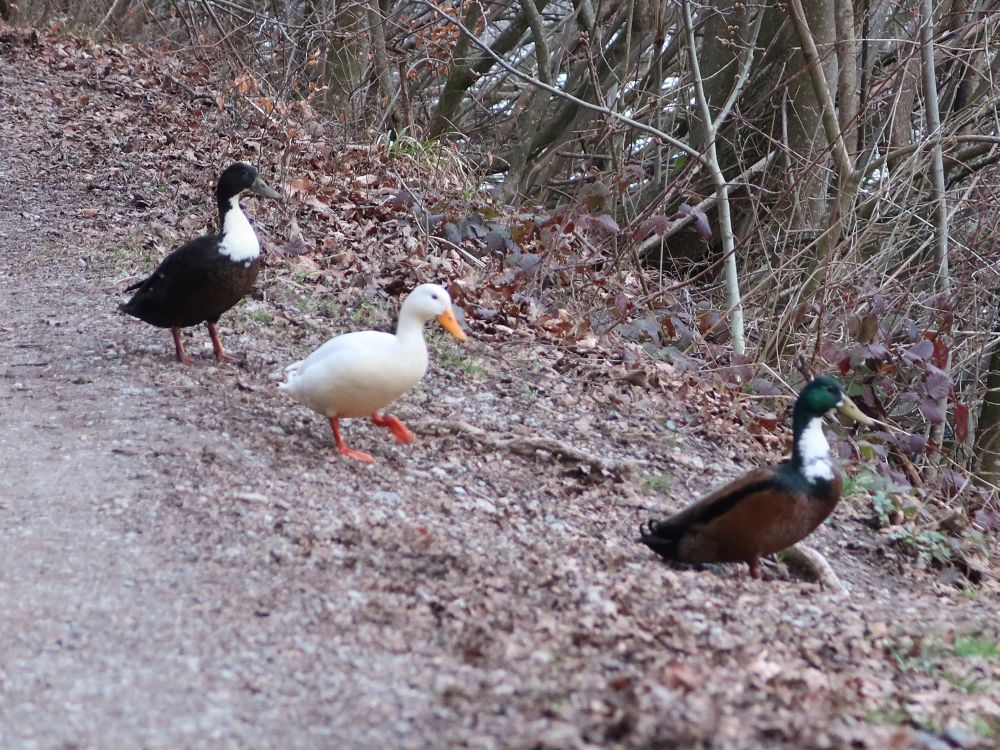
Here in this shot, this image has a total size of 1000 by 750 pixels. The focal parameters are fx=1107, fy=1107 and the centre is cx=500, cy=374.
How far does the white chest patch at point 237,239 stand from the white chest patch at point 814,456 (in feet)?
10.3

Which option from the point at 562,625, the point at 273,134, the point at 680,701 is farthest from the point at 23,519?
the point at 273,134

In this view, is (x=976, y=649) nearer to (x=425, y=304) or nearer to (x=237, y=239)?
(x=425, y=304)

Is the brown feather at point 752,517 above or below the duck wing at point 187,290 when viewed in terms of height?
above

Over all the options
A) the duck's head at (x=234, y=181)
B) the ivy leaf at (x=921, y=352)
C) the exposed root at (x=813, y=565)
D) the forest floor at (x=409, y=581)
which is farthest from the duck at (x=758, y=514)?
the duck's head at (x=234, y=181)

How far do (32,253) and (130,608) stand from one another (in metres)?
5.68

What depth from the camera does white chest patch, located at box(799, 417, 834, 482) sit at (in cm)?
452

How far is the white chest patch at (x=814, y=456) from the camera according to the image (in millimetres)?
4516

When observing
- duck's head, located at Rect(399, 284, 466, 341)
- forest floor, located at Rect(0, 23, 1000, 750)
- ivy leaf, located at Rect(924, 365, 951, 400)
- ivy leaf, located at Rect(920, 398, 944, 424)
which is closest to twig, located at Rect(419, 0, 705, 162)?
forest floor, located at Rect(0, 23, 1000, 750)

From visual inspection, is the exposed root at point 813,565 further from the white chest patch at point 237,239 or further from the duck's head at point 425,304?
the white chest patch at point 237,239

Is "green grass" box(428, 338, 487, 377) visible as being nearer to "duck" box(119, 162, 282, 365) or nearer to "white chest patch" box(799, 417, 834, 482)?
"duck" box(119, 162, 282, 365)

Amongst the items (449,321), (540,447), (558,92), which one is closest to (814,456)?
(540,447)

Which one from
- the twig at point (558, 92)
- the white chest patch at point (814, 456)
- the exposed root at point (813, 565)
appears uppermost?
the twig at point (558, 92)

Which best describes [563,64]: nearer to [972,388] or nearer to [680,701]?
[972,388]

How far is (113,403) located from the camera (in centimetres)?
562
